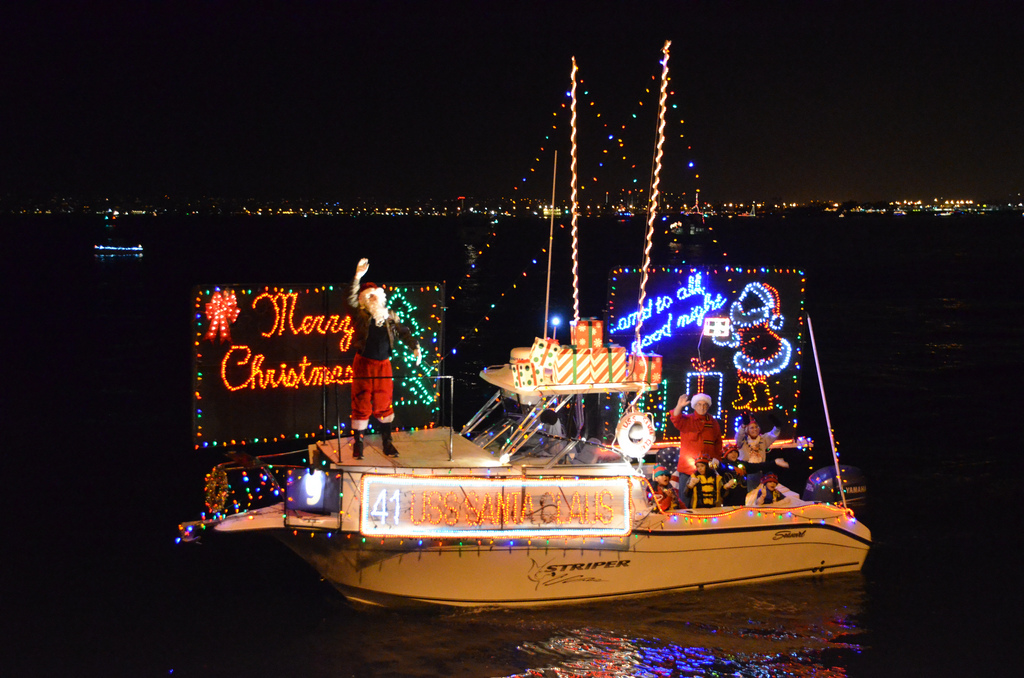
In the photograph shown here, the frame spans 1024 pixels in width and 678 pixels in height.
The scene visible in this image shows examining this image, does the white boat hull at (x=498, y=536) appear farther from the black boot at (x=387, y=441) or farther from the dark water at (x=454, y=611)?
the dark water at (x=454, y=611)

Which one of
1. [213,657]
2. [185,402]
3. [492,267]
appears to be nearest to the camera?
[213,657]

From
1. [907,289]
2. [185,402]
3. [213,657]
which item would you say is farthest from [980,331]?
[213,657]

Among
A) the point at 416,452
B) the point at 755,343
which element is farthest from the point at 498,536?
the point at 755,343

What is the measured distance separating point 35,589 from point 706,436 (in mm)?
7896

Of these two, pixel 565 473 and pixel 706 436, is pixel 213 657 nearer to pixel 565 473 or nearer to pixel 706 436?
pixel 565 473

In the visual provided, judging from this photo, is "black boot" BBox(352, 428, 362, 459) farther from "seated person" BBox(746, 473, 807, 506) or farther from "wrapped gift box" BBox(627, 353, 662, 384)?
"seated person" BBox(746, 473, 807, 506)

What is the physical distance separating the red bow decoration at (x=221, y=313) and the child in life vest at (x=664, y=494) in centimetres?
462

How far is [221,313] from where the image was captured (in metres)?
9.06

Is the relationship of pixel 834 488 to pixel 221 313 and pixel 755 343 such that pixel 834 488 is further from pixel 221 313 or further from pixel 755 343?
pixel 221 313

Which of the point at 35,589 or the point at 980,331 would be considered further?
the point at 980,331

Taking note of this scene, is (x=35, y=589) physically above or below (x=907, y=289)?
below

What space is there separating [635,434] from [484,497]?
1.81 m

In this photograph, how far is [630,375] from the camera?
998cm

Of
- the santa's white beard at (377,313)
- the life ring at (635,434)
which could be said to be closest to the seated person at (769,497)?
the life ring at (635,434)
